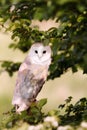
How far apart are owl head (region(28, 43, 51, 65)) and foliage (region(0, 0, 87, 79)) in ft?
0.17

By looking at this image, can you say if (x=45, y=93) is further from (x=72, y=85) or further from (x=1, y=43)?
(x=1, y=43)

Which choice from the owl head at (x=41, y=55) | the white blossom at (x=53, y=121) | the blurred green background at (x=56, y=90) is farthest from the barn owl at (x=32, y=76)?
the blurred green background at (x=56, y=90)

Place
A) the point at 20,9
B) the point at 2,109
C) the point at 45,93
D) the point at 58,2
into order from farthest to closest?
the point at 45,93, the point at 2,109, the point at 20,9, the point at 58,2

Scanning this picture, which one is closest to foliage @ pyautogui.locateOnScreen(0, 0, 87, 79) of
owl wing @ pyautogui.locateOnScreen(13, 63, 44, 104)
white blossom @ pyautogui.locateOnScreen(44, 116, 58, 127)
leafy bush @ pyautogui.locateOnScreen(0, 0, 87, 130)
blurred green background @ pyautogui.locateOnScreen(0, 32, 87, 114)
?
leafy bush @ pyautogui.locateOnScreen(0, 0, 87, 130)

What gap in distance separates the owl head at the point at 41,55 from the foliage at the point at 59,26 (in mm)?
52

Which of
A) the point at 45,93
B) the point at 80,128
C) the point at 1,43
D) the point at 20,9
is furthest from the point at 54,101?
the point at 80,128

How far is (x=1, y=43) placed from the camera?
49.3 ft

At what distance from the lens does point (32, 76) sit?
14.4 feet

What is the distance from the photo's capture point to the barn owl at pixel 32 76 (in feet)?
14.4

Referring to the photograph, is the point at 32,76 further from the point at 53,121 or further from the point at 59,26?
the point at 53,121

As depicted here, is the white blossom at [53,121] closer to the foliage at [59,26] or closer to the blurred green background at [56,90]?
the foliage at [59,26]

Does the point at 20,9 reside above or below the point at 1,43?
below

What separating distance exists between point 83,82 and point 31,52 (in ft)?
25.2

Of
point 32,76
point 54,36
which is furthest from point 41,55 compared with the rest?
point 54,36
